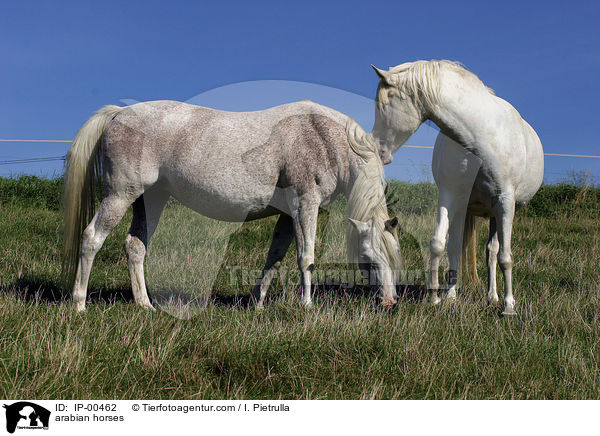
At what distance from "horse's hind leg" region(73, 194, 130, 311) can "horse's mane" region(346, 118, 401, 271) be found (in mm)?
2379

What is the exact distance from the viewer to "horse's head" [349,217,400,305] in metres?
4.13

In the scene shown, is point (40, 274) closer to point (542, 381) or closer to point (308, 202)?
point (308, 202)

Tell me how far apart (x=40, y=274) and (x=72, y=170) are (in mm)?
2121

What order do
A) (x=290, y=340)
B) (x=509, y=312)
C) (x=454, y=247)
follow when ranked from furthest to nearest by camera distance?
(x=454, y=247) → (x=509, y=312) → (x=290, y=340)

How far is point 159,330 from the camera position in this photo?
11.9ft

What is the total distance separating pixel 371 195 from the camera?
4.15 m

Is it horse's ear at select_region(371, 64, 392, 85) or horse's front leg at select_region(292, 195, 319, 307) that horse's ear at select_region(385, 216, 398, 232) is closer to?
horse's front leg at select_region(292, 195, 319, 307)

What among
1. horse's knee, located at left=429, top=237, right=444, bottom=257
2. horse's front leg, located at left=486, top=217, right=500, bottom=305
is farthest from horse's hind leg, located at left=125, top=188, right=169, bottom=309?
horse's front leg, located at left=486, top=217, right=500, bottom=305

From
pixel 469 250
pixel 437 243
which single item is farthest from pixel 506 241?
pixel 469 250

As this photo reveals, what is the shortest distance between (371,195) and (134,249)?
8.66 feet

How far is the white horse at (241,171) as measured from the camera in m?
4.18

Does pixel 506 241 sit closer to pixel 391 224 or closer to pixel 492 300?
pixel 492 300

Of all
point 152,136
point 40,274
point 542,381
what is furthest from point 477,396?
point 40,274

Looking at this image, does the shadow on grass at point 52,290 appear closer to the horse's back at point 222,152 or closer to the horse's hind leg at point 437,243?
the horse's back at point 222,152
